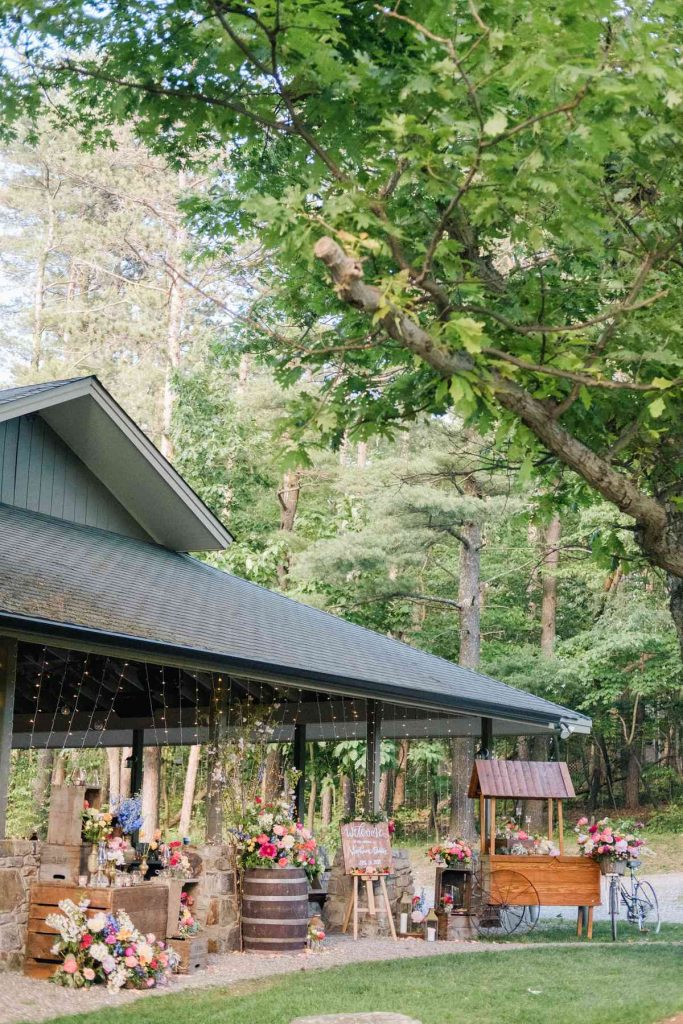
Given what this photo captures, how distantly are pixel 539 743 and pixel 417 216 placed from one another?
2320 centimetres

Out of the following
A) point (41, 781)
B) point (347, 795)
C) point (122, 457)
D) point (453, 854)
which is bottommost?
point (453, 854)

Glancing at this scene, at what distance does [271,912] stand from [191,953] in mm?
1177

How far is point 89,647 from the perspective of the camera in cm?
873

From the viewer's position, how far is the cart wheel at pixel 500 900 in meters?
12.4

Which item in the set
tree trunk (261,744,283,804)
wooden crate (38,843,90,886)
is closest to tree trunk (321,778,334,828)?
tree trunk (261,744,283,804)

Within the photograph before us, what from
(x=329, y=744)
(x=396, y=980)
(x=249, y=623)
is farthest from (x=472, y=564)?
(x=396, y=980)

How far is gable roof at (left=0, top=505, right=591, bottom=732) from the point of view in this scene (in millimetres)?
8742

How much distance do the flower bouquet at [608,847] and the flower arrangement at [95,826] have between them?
577 centimetres

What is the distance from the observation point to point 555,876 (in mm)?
12461

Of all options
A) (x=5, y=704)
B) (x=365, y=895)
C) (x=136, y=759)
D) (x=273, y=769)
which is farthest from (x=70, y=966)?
(x=273, y=769)

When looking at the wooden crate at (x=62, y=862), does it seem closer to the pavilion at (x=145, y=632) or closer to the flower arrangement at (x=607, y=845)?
the pavilion at (x=145, y=632)

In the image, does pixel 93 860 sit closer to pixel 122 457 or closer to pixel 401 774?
pixel 122 457

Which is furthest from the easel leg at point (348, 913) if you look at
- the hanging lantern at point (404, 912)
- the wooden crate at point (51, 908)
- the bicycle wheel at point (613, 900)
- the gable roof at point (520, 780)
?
the wooden crate at point (51, 908)

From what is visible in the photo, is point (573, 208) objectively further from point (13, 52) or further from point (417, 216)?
point (13, 52)
